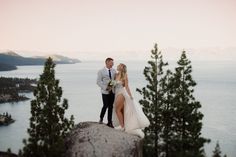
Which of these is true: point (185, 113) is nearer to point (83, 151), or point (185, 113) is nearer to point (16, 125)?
point (83, 151)

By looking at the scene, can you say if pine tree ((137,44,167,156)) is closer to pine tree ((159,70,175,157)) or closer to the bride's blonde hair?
pine tree ((159,70,175,157))

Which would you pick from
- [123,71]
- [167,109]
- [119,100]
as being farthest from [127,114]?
[167,109]

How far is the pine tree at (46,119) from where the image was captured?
18.4 metres

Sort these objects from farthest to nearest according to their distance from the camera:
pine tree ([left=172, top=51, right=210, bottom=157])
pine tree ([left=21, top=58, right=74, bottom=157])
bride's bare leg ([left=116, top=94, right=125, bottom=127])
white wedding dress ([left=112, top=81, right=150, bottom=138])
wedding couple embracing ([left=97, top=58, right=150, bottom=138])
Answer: pine tree ([left=172, top=51, right=210, bottom=157]), pine tree ([left=21, top=58, right=74, bottom=157]), white wedding dress ([left=112, top=81, right=150, bottom=138]), bride's bare leg ([left=116, top=94, right=125, bottom=127]), wedding couple embracing ([left=97, top=58, right=150, bottom=138])

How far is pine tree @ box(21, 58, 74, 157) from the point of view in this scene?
18438 mm

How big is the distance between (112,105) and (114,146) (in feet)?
6.19

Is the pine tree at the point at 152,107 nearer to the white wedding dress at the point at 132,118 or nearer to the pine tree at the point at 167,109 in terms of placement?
the pine tree at the point at 167,109

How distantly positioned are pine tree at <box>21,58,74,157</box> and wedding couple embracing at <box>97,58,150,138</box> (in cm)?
354

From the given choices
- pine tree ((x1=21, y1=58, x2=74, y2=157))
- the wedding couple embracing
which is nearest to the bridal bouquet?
the wedding couple embracing

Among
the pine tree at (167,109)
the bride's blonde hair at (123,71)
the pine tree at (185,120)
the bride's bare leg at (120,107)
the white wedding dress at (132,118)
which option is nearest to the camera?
the bride's blonde hair at (123,71)

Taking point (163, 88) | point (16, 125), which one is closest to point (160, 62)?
point (163, 88)

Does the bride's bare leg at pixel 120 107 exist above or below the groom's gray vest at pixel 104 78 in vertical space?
below

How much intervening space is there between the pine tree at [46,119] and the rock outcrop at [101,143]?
3031mm

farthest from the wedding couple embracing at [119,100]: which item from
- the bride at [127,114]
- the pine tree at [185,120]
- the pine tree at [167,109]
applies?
the pine tree at [185,120]
